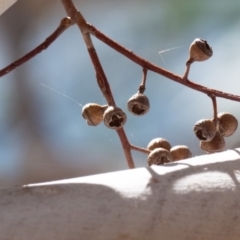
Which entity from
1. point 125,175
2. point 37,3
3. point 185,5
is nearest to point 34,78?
point 37,3

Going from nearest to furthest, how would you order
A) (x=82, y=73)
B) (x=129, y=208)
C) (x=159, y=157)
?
1. (x=129, y=208)
2. (x=159, y=157)
3. (x=82, y=73)

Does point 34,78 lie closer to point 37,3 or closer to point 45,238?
point 37,3

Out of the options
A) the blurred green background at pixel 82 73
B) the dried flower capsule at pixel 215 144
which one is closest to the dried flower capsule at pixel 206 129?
the dried flower capsule at pixel 215 144

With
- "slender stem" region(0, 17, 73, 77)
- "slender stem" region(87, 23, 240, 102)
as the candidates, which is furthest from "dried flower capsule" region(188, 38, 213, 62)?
"slender stem" region(0, 17, 73, 77)

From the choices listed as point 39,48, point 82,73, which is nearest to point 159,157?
point 39,48

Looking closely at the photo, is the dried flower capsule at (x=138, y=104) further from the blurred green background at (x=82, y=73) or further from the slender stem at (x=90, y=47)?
the blurred green background at (x=82, y=73)

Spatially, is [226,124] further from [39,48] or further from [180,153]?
[39,48]

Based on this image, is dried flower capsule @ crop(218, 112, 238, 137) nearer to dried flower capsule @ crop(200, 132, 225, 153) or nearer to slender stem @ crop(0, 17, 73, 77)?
dried flower capsule @ crop(200, 132, 225, 153)
